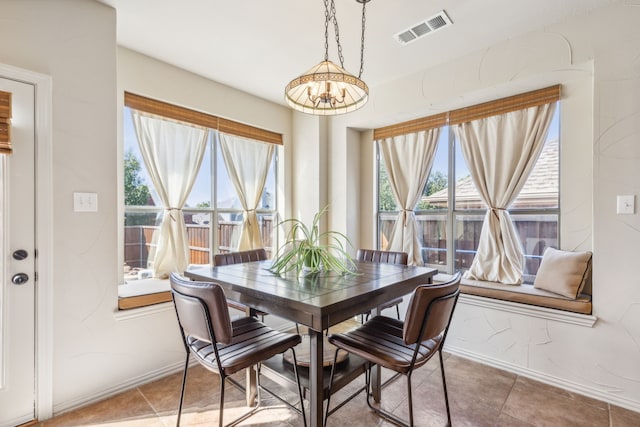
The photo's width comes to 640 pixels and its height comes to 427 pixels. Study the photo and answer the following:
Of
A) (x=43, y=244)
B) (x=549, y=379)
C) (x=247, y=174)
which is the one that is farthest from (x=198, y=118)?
(x=549, y=379)

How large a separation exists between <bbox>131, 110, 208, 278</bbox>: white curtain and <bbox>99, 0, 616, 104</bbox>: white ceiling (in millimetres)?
595

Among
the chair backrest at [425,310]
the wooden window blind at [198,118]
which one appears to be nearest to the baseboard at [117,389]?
the chair backrest at [425,310]

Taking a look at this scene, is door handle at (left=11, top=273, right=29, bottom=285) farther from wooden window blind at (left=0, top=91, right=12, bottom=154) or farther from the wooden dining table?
the wooden dining table

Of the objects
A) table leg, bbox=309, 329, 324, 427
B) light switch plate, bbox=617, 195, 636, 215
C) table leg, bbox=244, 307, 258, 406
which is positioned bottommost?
table leg, bbox=244, 307, 258, 406

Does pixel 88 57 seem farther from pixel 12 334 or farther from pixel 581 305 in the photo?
pixel 581 305

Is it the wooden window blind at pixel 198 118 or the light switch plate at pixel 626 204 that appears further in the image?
the wooden window blind at pixel 198 118

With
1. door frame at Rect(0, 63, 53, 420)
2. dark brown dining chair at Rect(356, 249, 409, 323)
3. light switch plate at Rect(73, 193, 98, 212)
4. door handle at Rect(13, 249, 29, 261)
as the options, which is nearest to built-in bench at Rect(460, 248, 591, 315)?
dark brown dining chair at Rect(356, 249, 409, 323)

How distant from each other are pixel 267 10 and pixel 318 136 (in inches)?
66.8

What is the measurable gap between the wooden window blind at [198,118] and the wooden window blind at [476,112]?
4.46ft

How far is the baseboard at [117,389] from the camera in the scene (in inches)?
76.8

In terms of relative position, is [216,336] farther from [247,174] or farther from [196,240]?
[247,174]

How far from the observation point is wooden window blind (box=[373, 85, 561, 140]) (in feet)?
8.43

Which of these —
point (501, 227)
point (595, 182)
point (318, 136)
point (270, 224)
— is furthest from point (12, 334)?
point (595, 182)

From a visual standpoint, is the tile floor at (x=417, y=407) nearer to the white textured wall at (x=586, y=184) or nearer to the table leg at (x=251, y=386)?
the table leg at (x=251, y=386)
